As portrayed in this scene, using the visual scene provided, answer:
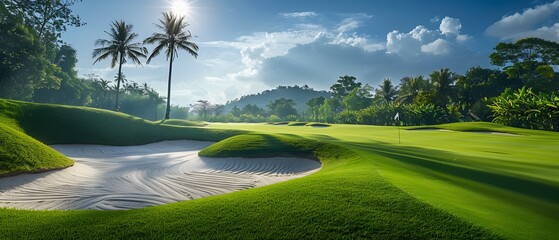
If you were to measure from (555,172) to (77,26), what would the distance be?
54.6 metres

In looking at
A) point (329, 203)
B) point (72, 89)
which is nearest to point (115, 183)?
point (329, 203)

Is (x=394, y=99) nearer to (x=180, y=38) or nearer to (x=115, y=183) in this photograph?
(x=180, y=38)

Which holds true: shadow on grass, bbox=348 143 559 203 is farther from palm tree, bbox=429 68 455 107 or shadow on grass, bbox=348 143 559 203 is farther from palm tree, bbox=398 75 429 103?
palm tree, bbox=398 75 429 103

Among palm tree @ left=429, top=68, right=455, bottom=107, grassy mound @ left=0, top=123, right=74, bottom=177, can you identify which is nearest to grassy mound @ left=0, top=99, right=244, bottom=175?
grassy mound @ left=0, top=123, right=74, bottom=177

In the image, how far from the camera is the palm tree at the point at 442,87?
65.6 m

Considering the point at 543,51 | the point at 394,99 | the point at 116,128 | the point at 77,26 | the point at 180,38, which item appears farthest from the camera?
the point at 394,99

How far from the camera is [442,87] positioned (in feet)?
217

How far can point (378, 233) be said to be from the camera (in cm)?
410

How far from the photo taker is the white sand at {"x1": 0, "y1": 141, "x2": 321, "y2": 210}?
298 inches

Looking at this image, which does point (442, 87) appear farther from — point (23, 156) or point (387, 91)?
point (23, 156)

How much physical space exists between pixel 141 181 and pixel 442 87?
6858cm

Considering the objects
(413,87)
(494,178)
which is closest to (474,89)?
(413,87)

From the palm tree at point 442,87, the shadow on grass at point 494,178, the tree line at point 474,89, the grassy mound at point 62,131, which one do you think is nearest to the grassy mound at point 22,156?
the grassy mound at point 62,131

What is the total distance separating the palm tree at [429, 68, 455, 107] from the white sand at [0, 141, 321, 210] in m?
63.4
